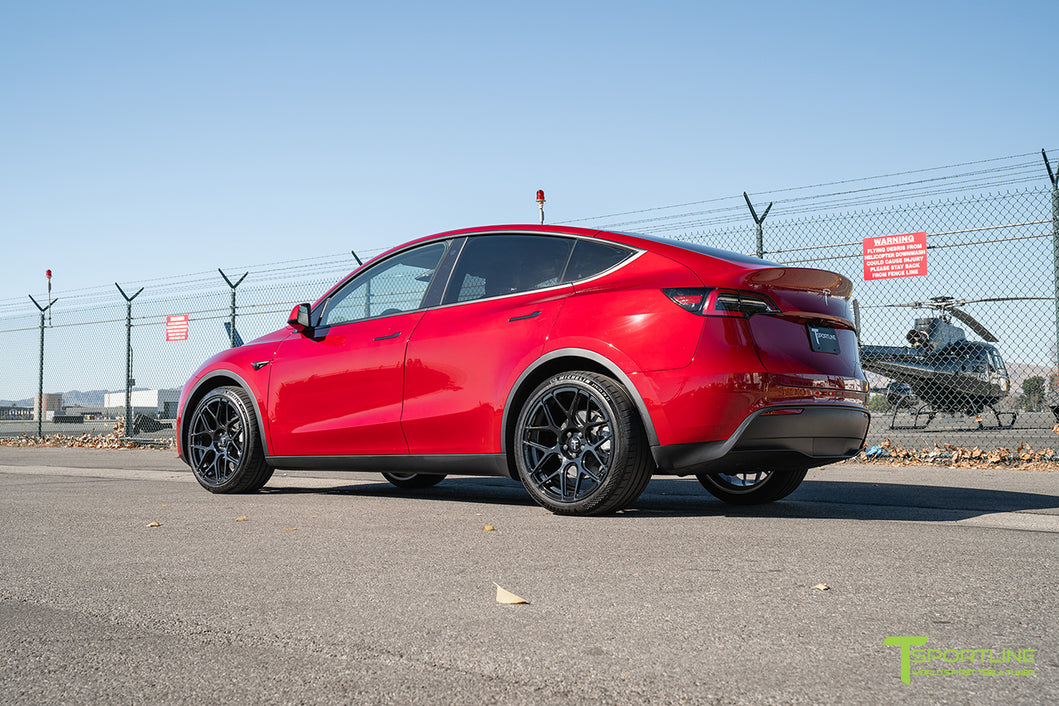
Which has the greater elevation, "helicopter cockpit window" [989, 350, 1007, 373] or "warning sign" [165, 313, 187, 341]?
"warning sign" [165, 313, 187, 341]

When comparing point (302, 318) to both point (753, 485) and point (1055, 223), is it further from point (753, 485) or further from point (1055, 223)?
point (1055, 223)

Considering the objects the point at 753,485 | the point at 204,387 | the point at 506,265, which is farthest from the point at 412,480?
the point at 753,485

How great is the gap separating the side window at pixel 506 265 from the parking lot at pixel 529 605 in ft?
4.08

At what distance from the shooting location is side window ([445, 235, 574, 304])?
4.88 m

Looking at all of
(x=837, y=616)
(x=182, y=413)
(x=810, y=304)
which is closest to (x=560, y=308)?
(x=810, y=304)

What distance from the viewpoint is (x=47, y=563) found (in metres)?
3.43

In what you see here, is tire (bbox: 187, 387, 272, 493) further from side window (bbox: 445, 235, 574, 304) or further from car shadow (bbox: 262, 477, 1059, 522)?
side window (bbox: 445, 235, 574, 304)

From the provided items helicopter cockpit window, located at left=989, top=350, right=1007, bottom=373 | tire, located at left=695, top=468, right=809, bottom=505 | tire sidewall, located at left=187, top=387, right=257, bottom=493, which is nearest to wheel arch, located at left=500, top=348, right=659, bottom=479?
tire, located at left=695, top=468, right=809, bottom=505

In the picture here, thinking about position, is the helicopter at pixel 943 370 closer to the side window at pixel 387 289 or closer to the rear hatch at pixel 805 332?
the rear hatch at pixel 805 332

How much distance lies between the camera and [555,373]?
469cm

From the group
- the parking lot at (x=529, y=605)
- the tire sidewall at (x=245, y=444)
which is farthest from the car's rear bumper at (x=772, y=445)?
the tire sidewall at (x=245, y=444)

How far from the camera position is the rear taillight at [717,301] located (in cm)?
415

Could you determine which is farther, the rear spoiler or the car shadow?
the car shadow

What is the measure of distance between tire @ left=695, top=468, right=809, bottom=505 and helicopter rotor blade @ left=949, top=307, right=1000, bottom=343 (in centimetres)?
554
